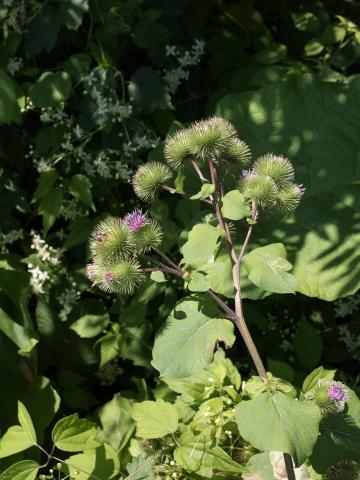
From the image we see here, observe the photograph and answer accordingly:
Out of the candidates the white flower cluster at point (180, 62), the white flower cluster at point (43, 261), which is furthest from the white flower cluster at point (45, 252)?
the white flower cluster at point (180, 62)

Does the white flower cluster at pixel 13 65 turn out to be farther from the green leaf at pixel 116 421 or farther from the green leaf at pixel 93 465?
the green leaf at pixel 93 465

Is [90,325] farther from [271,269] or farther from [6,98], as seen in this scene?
[271,269]

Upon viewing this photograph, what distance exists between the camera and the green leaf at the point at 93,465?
2124 mm

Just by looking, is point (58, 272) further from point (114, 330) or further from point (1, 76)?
point (1, 76)

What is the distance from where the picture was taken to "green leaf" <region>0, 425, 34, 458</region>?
6.29 ft

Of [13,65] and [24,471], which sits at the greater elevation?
[13,65]

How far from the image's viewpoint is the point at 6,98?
2.69 meters

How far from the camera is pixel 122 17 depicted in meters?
2.87

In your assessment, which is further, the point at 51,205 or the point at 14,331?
the point at 51,205

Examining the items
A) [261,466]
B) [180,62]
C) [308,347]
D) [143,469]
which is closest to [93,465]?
[143,469]

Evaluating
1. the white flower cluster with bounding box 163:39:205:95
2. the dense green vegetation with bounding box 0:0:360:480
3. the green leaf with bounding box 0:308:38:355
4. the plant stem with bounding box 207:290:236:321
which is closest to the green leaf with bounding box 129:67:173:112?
the dense green vegetation with bounding box 0:0:360:480

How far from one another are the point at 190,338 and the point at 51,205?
51.4 inches

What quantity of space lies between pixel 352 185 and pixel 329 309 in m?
0.61

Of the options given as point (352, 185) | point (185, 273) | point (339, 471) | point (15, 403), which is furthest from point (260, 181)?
point (15, 403)
